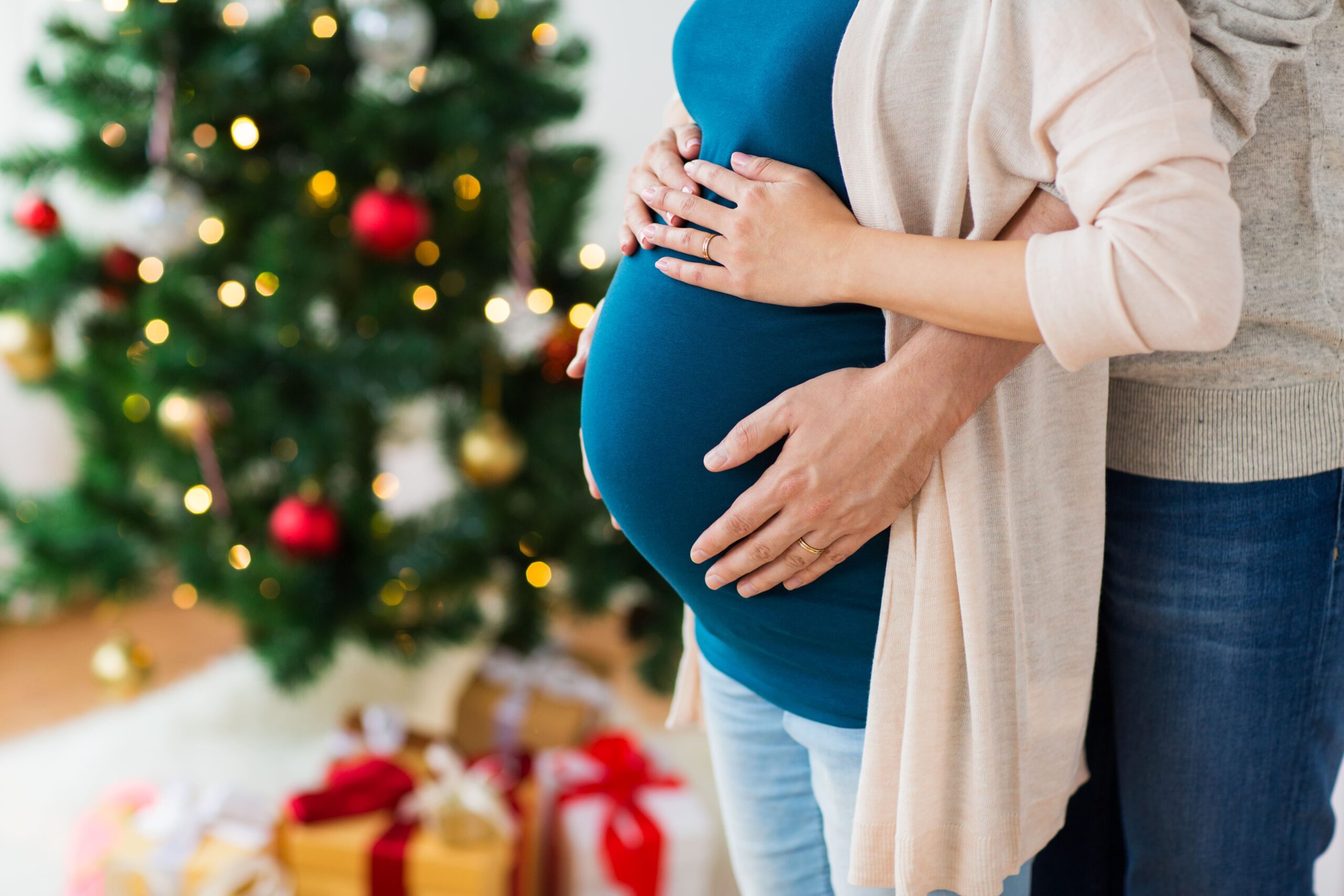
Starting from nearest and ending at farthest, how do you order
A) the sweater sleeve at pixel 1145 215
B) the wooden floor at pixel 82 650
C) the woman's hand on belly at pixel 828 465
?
1. the sweater sleeve at pixel 1145 215
2. the woman's hand on belly at pixel 828 465
3. the wooden floor at pixel 82 650

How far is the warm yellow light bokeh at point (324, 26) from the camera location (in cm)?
154

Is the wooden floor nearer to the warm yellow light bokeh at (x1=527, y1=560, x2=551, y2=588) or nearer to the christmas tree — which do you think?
the christmas tree

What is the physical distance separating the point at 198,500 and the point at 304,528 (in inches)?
9.8

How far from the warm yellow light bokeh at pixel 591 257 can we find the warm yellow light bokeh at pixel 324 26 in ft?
1.72

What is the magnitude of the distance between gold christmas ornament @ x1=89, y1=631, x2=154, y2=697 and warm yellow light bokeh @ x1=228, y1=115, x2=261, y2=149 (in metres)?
0.88

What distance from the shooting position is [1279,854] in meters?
0.71

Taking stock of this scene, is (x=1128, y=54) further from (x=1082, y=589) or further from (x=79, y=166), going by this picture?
(x=79, y=166)

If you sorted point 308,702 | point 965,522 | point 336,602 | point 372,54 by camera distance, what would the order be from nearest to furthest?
point 965,522, point 372,54, point 336,602, point 308,702

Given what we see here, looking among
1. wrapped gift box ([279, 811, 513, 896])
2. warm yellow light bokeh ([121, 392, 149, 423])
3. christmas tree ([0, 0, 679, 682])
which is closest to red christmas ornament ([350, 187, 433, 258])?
christmas tree ([0, 0, 679, 682])

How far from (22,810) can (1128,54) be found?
1988mm

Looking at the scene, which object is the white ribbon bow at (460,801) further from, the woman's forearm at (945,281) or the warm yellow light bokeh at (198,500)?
the woman's forearm at (945,281)

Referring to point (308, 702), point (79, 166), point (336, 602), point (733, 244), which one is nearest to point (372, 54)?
point (79, 166)

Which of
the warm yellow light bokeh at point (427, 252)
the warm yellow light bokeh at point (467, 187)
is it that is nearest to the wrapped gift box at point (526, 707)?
the warm yellow light bokeh at point (427, 252)

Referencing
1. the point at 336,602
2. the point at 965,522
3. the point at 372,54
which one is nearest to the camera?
the point at 965,522
